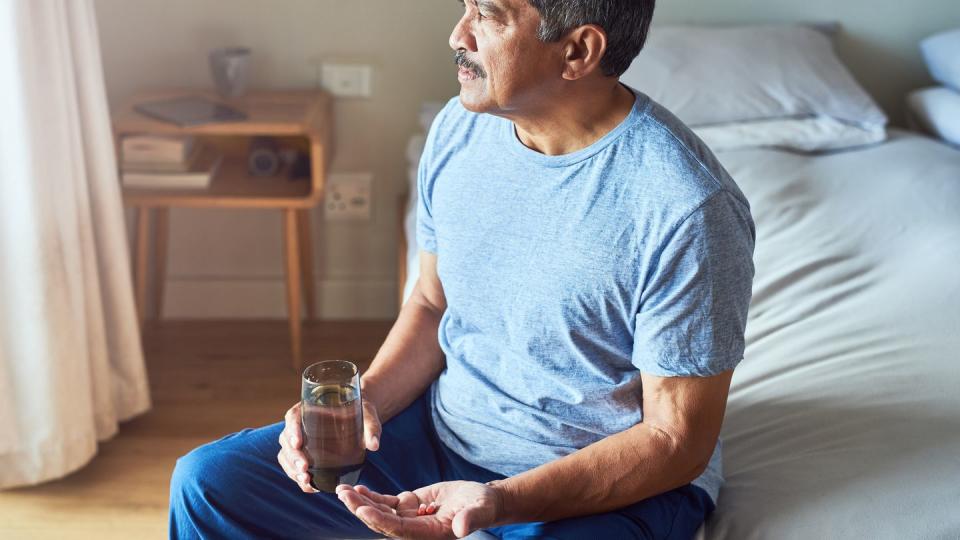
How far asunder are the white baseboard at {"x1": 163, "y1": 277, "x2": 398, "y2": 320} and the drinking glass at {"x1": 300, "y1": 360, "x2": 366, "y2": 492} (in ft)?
5.39

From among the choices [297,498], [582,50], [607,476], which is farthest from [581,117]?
[297,498]

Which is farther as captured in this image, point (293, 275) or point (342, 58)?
point (342, 58)

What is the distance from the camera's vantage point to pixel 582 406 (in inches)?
49.6

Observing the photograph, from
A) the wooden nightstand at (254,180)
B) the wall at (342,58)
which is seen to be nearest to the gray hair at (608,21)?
the wooden nightstand at (254,180)

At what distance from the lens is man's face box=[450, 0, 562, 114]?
3.98 feet

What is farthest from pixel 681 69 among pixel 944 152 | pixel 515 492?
pixel 515 492

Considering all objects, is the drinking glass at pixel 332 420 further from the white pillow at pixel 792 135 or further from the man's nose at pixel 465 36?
the white pillow at pixel 792 135

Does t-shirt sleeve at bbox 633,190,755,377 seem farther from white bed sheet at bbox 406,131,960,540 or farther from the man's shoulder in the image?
white bed sheet at bbox 406,131,960,540

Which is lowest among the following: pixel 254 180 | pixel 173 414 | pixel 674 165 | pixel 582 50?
pixel 173 414

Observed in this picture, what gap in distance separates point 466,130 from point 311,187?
109 cm

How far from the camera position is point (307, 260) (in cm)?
270

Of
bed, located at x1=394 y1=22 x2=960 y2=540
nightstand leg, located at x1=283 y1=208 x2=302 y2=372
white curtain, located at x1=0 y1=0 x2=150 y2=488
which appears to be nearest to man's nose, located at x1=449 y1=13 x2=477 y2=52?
bed, located at x1=394 y1=22 x2=960 y2=540

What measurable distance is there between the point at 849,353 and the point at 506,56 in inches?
28.6

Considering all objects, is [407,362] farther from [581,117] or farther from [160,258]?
[160,258]
